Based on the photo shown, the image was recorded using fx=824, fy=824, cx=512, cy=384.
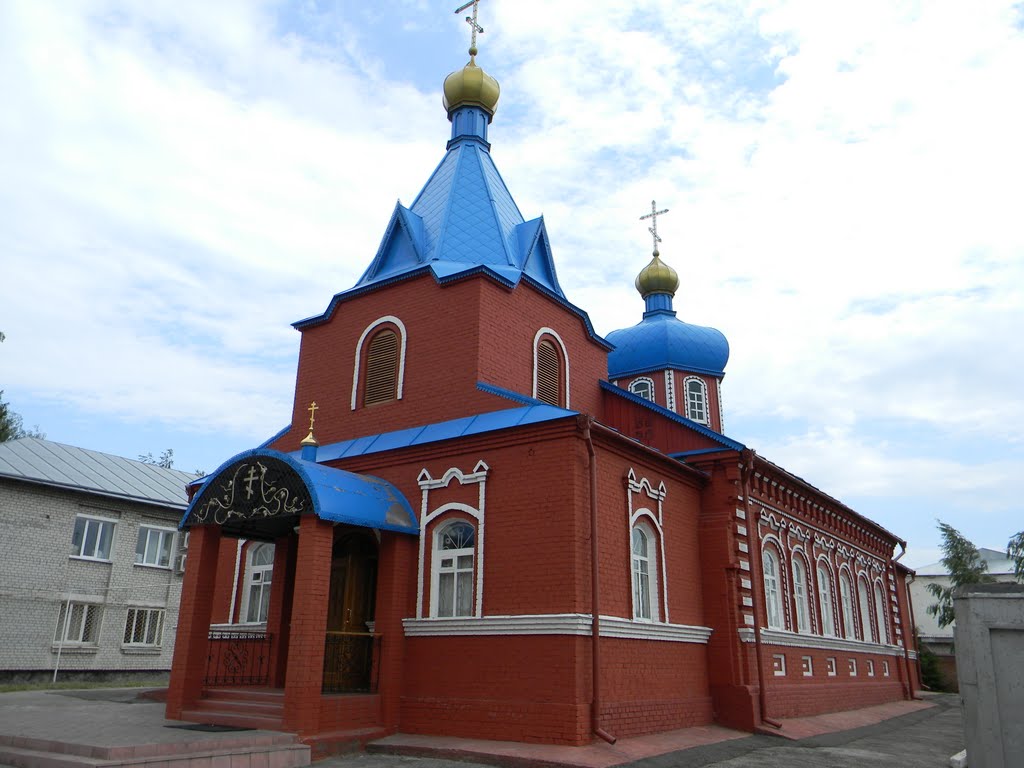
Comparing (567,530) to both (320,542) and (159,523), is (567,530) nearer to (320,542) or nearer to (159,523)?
(320,542)

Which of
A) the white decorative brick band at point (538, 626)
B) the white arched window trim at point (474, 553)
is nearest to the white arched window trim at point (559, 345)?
the white arched window trim at point (474, 553)

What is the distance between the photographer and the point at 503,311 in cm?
1324

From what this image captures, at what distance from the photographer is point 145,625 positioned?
21.2 m

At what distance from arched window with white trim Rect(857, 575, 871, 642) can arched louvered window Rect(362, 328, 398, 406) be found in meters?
12.6

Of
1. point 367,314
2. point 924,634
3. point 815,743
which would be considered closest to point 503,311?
point 367,314

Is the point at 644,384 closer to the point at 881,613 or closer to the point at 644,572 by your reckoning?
the point at 881,613

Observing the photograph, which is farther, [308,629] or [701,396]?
[701,396]

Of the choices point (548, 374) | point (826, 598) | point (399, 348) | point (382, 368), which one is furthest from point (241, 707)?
point (826, 598)

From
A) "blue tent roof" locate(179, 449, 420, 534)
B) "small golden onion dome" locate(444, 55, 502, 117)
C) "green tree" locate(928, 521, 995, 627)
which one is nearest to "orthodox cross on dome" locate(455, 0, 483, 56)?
"small golden onion dome" locate(444, 55, 502, 117)

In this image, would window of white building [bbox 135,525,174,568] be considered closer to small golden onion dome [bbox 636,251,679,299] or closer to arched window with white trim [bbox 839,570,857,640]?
small golden onion dome [bbox 636,251,679,299]

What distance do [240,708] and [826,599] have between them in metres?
12.3

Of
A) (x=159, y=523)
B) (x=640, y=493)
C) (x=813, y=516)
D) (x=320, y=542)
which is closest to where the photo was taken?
(x=320, y=542)

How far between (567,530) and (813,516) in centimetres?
914

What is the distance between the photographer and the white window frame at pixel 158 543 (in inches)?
840
